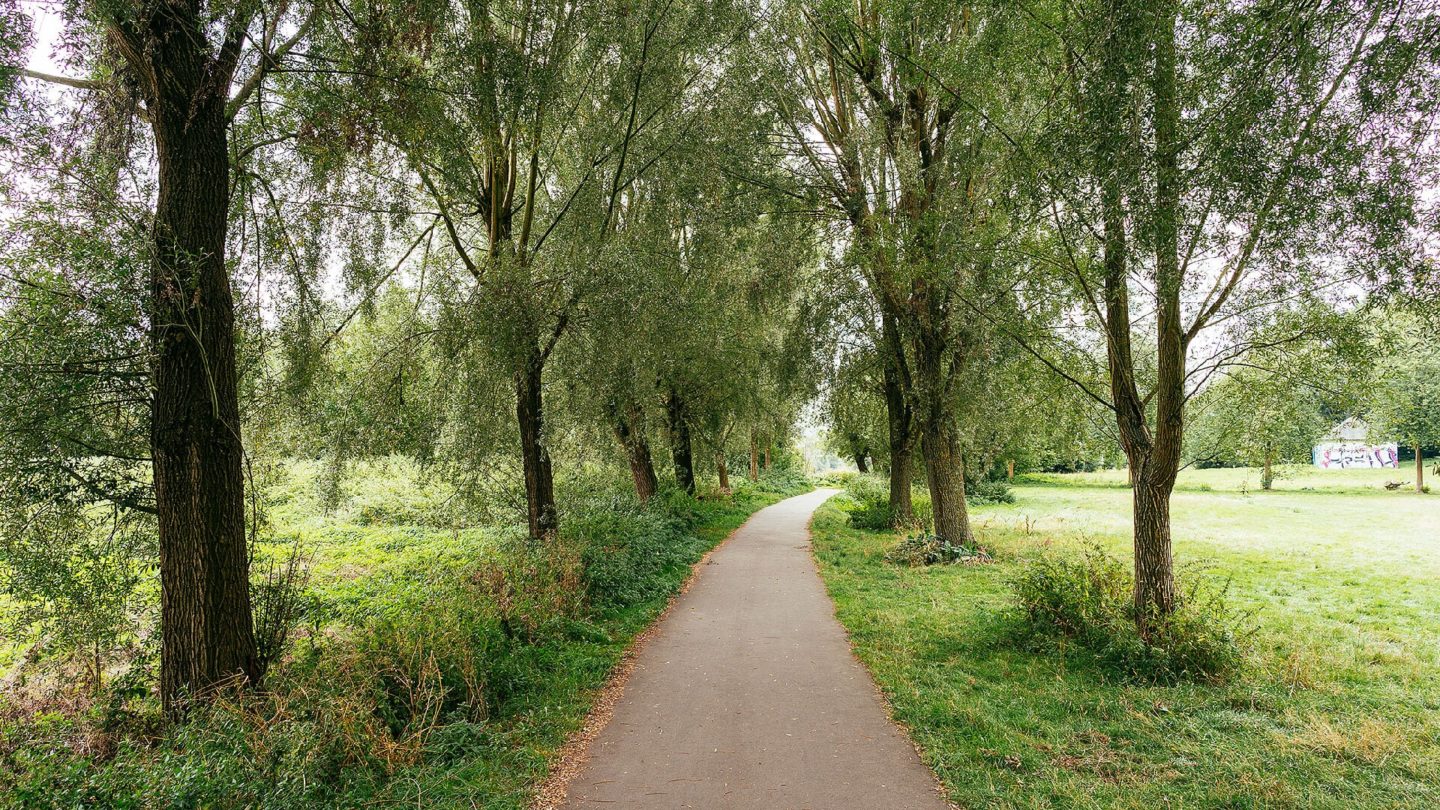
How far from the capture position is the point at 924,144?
12305mm

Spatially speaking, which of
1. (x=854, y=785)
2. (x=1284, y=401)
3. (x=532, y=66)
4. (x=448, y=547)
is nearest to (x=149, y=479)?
(x=532, y=66)

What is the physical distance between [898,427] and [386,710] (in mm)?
14877

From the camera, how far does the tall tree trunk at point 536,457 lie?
10648 mm

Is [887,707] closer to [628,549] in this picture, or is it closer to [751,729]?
[751,729]

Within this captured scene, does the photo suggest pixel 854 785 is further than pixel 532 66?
No

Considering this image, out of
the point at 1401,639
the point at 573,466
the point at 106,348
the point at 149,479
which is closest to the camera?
the point at 106,348

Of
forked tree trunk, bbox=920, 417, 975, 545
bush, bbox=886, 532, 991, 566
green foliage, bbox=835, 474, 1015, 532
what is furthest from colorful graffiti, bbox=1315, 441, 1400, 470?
bush, bbox=886, 532, 991, 566

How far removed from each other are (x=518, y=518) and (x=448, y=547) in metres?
2.00

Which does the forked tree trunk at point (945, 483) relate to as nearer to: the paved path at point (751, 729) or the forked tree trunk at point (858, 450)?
the paved path at point (751, 729)

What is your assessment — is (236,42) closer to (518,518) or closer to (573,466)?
(518,518)

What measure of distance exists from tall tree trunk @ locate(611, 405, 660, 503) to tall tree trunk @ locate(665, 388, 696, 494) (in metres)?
0.96

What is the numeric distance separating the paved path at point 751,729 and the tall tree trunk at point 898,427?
800cm

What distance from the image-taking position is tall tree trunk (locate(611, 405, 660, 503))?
1555 cm

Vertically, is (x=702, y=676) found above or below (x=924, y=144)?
below
